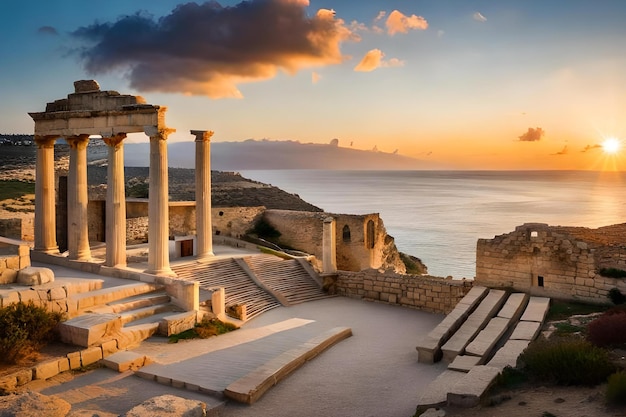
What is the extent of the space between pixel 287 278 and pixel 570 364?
1499 centimetres

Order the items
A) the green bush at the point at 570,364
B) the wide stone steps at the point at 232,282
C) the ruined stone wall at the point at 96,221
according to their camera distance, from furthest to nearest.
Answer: the ruined stone wall at the point at 96,221
the wide stone steps at the point at 232,282
the green bush at the point at 570,364

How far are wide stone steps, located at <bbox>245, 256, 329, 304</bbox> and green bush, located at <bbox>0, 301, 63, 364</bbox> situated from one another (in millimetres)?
10153

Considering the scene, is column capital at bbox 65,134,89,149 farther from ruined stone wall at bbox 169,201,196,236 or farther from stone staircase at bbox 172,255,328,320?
ruined stone wall at bbox 169,201,196,236

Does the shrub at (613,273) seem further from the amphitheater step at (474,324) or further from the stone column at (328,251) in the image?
the stone column at (328,251)

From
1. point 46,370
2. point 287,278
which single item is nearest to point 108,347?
point 46,370

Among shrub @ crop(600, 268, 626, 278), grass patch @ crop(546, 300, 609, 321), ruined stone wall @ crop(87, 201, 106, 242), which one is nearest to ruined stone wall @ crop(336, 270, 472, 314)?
grass patch @ crop(546, 300, 609, 321)

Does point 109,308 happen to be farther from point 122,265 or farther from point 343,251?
point 343,251

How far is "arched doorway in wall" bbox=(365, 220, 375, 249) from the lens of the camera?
35.2m

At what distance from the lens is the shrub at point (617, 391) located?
7.59 metres

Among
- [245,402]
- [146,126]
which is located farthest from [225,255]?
[245,402]

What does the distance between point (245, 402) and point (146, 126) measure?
10.8 m

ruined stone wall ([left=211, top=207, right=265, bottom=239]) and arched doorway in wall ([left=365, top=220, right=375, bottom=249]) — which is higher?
ruined stone wall ([left=211, top=207, right=265, bottom=239])

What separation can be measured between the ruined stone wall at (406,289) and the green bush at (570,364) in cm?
939

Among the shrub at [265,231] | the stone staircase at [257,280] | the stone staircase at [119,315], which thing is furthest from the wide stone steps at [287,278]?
the shrub at [265,231]
